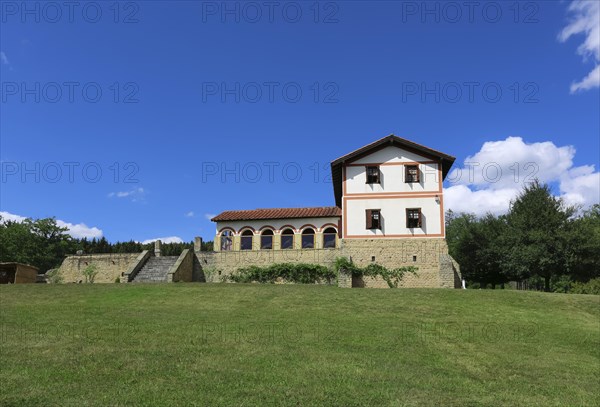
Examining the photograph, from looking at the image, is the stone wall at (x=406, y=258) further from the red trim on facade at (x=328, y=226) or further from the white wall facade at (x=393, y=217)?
the red trim on facade at (x=328, y=226)

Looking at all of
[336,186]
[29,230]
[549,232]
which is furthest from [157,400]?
[29,230]

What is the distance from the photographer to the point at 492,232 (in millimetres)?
44500

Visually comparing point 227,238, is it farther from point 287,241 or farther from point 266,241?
point 287,241

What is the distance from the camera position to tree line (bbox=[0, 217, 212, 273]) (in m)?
60.7

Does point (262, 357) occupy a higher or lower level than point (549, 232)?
lower

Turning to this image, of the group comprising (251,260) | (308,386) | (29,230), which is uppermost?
(29,230)

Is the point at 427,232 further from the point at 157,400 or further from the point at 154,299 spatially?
the point at 157,400

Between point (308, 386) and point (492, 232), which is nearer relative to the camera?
point (308, 386)

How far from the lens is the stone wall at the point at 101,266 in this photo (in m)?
34.4

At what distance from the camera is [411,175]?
29.7m

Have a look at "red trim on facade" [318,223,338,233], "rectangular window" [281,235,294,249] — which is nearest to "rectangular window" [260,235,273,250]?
"rectangular window" [281,235,294,249]

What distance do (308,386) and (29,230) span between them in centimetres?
6824

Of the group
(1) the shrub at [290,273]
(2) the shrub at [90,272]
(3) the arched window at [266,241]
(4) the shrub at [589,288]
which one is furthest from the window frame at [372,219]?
(2) the shrub at [90,272]

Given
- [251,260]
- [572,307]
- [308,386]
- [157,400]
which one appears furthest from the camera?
[251,260]
